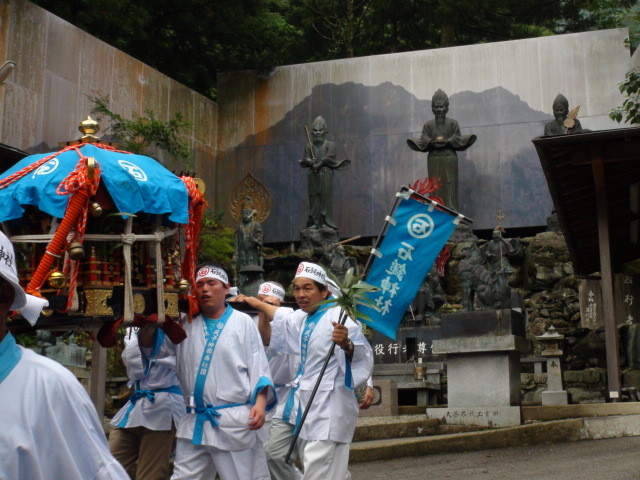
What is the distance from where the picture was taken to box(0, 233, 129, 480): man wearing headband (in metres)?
2.17

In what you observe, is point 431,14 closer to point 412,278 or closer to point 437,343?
point 437,343

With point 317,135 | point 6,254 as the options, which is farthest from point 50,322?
point 317,135

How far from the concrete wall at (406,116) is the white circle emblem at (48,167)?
62.1ft

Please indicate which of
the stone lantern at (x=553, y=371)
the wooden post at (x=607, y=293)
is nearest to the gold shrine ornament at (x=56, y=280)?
the wooden post at (x=607, y=293)

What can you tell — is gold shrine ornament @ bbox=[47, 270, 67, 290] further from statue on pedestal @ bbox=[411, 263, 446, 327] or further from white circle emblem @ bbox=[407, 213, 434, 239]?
statue on pedestal @ bbox=[411, 263, 446, 327]

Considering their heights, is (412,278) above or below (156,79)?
below

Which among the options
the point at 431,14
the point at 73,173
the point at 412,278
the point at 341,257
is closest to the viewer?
the point at 73,173

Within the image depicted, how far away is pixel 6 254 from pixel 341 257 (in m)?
16.5

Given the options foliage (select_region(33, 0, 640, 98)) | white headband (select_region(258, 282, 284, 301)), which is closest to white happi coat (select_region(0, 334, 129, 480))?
white headband (select_region(258, 282, 284, 301))

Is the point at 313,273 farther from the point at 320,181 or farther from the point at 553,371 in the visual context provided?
the point at 320,181

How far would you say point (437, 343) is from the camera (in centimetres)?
1007

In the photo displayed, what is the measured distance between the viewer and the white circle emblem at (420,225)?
20.3 ft

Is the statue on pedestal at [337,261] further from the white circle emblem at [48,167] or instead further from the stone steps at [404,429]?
the white circle emblem at [48,167]

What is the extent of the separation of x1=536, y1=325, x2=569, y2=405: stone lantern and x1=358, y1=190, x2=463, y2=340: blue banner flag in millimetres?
5865
